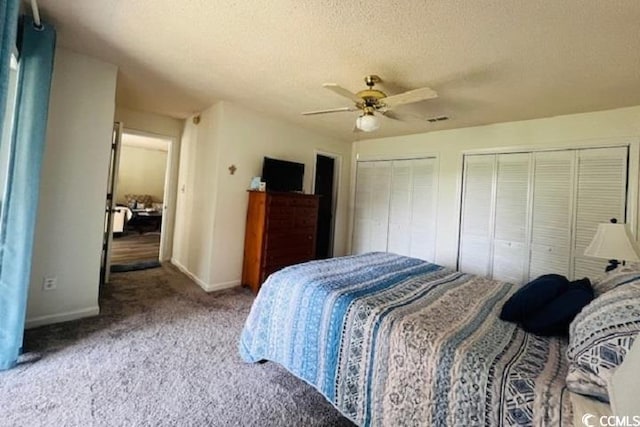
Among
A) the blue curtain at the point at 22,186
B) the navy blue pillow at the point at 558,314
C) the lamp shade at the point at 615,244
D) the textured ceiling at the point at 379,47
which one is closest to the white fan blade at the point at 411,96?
the textured ceiling at the point at 379,47

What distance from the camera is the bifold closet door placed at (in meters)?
4.35

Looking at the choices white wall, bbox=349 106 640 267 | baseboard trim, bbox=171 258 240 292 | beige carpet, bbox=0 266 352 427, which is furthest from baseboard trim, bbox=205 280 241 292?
white wall, bbox=349 106 640 267

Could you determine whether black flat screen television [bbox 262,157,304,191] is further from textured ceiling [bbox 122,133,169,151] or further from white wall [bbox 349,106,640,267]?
textured ceiling [bbox 122,133,169,151]

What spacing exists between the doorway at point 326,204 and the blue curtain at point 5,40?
4.03 meters

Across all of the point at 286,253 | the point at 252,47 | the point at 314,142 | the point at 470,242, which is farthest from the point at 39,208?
the point at 470,242

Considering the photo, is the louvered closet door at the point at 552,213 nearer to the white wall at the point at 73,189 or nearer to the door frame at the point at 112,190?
the white wall at the point at 73,189

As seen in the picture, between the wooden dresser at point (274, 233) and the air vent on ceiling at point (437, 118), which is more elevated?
the air vent on ceiling at point (437, 118)

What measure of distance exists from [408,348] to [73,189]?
9.81 ft

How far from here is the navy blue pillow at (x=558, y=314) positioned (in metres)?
1.44

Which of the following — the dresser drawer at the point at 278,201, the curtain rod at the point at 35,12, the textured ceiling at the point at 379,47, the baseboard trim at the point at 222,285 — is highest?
the textured ceiling at the point at 379,47

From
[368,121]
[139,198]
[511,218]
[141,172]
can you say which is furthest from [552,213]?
[141,172]

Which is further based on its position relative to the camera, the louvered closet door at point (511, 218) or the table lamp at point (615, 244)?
the louvered closet door at point (511, 218)

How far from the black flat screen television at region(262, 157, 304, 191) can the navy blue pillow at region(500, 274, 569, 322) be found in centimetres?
304

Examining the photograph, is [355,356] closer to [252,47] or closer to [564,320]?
[564,320]
